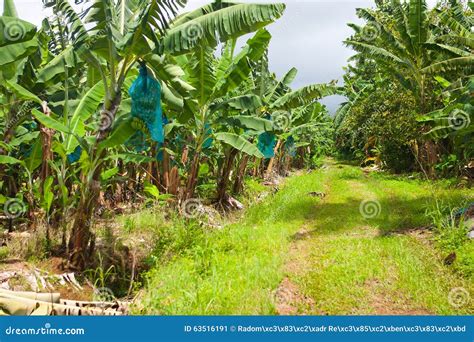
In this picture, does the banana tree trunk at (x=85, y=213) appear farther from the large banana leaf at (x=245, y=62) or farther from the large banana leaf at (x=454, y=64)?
the large banana leaf at (x=454, y=64)

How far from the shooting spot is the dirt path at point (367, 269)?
3.88 meters

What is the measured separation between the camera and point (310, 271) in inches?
189

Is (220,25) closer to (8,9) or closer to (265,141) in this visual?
(8,9)

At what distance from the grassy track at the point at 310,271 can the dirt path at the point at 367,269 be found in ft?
0.04

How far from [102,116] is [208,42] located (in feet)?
5.31

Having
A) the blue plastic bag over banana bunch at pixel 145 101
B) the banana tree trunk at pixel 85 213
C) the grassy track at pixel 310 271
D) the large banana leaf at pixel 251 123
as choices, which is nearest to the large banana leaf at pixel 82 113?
the banana tree trunk at pixel 85 213

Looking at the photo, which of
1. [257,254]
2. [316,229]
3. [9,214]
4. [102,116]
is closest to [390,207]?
[316,229]

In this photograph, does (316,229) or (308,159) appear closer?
(316,229)

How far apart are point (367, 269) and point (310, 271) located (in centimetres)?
73

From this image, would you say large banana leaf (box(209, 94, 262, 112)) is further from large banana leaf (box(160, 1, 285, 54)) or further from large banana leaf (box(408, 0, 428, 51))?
large banana leaf (box(408, 0, 428, 51))

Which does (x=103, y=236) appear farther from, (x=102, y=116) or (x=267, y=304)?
(x=267, y=304)

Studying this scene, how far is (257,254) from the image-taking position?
5.28m

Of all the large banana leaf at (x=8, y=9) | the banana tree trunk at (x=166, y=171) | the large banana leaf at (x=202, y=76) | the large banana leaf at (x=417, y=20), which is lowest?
the banana tree trunk at (x=166, y=171)

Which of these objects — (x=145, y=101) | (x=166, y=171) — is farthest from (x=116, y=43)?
(x=166, y=171)
